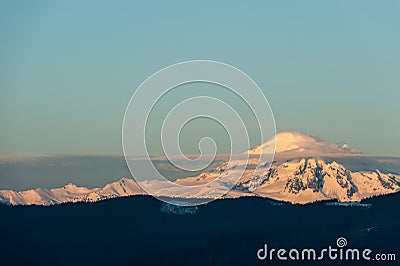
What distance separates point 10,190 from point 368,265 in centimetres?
7201

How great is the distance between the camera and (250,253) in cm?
19800

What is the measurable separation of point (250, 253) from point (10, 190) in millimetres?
48700

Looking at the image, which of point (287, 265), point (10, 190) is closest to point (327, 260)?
point (287, 265)

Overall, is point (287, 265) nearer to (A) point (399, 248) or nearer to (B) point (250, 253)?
(B) point (250, 253)

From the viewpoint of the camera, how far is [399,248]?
198 meters

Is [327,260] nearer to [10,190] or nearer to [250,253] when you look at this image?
[250,253]

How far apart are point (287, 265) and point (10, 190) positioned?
184 feet

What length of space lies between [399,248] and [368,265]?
704 cm

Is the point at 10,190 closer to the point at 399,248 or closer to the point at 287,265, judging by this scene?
the point at 287,265

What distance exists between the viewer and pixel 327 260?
196625 millimetres

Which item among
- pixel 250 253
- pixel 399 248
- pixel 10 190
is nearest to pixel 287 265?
pixel 250 253

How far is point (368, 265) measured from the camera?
19950 cm

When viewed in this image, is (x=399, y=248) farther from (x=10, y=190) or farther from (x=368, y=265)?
(x=10, y=190)

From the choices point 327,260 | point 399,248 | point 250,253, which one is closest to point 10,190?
point 250,253
